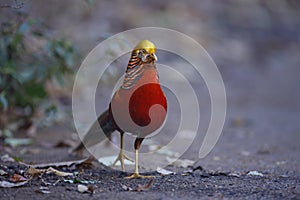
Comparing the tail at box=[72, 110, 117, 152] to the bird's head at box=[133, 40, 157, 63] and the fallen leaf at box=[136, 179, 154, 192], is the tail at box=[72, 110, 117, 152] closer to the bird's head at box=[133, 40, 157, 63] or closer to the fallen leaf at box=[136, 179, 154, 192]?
the bird's head at box=[133, 40, 157, 63]

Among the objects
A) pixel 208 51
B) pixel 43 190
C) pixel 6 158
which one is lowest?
pixel 43 190

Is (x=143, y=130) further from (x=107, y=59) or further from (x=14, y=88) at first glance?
(x=14, y=88)

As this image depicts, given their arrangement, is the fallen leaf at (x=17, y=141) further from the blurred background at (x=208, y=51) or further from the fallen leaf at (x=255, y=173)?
the fallen leaf at (x=255, y=173)

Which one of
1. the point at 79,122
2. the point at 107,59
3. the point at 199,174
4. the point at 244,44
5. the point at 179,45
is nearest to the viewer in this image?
the point at 199,174

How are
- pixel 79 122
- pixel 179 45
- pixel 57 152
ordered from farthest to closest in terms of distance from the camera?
1. pixel 179 45
2. pixel 79 122
3. pixel 57 152

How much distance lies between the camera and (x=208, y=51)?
1249 cm

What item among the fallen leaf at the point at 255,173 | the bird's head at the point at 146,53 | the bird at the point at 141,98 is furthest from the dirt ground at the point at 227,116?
the bird's head at the point at 146,53

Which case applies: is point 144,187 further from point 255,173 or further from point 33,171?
point 255,173

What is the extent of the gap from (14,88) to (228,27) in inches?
377

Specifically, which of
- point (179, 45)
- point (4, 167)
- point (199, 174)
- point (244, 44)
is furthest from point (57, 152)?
point (244, 44)

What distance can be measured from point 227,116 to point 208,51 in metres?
4.66

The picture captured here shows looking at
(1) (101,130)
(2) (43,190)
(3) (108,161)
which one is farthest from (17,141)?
(2) (43,190)

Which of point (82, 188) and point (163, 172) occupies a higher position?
point (163, 172)

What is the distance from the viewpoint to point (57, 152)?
4961 mm
